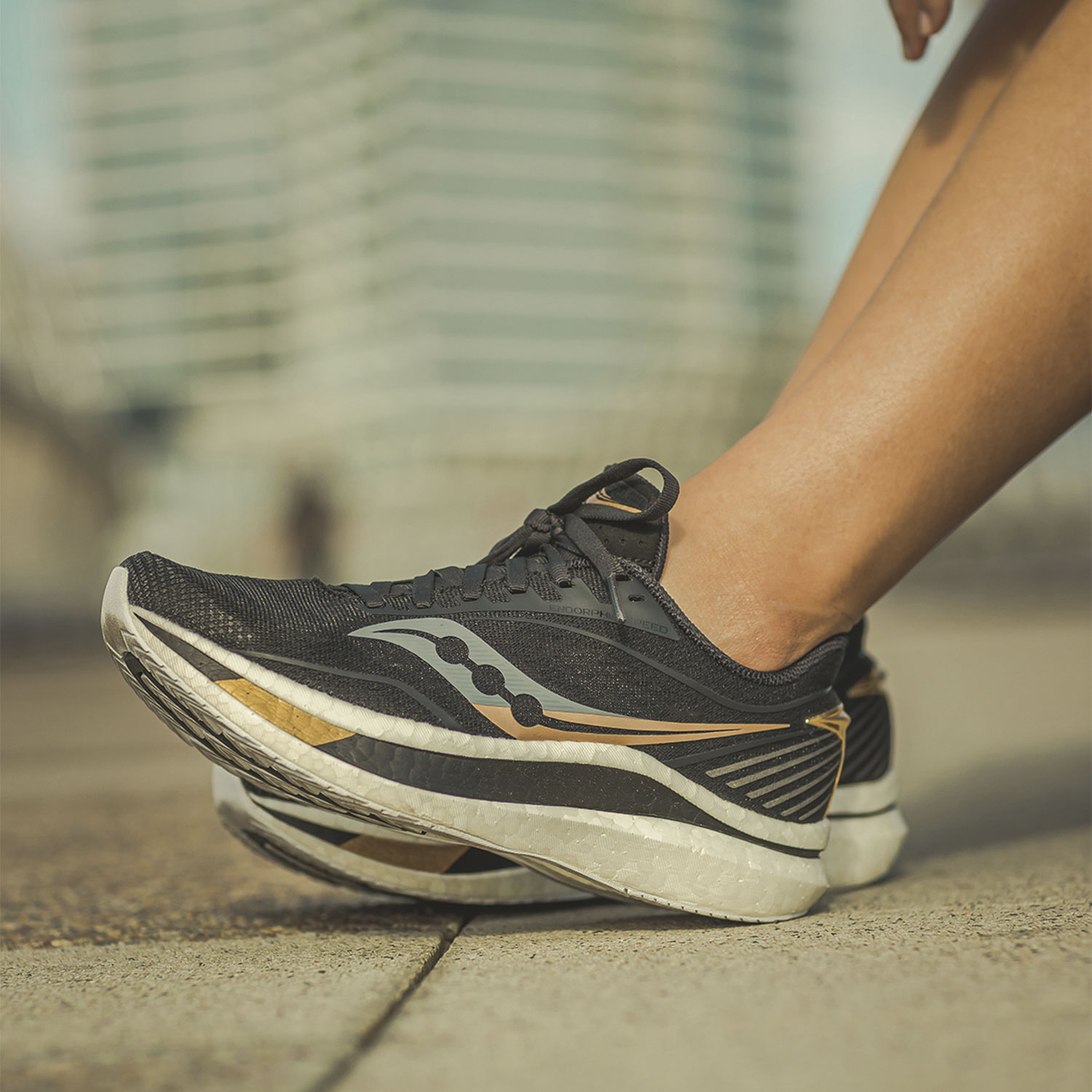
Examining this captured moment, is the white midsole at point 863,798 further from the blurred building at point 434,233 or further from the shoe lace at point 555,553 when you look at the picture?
the blurred building at point 434,233

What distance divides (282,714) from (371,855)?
0.28 m

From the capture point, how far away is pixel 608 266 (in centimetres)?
6359

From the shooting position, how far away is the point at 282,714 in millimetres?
933

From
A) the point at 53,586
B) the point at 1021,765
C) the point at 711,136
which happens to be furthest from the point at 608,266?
the point at 1021,765

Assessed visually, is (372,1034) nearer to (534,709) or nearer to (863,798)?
(534,709)

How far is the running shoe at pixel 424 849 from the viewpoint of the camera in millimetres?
1132

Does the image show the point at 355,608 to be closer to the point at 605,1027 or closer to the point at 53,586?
the point at 605,1027

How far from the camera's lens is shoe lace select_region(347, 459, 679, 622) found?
103 cm

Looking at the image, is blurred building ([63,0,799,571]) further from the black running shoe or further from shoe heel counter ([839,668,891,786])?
the black running shoe

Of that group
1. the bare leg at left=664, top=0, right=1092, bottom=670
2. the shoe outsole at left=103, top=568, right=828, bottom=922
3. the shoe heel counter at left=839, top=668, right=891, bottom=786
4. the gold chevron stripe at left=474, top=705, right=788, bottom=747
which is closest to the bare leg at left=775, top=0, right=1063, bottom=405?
the bare leg at left=664, top=0, right=1092, bottom=670

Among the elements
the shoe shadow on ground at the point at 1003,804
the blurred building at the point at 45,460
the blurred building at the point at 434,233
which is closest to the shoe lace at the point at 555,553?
the shoe shadow on ground at the point at 1003,804

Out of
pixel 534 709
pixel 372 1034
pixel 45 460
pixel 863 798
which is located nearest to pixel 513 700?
pixel 534 709

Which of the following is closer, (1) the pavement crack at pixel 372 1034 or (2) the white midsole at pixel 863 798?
(1) the pavement crack at pixel 372 1034

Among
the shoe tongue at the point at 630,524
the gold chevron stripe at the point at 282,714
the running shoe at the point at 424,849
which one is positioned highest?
the shoe tongue at the point at 630,524
